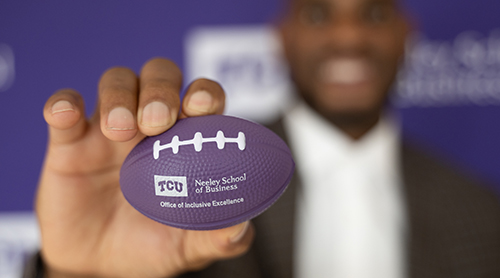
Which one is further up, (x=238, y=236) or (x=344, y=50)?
(x=344, y=50)

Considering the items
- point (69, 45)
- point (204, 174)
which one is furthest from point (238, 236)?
point (69, 45)

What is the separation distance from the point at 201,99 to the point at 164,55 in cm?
113

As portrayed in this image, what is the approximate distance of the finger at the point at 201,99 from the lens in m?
0.56

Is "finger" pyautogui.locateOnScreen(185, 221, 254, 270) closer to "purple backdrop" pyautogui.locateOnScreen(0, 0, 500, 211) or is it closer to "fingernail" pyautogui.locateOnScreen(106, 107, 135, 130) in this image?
"fingernail" pyautogui.locateOnScreen(106, 107, 135, 130)

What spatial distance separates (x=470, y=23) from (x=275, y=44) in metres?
0.86

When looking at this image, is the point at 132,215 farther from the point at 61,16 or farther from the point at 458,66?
the point at 458,66

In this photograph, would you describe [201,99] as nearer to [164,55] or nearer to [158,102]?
[158,102]

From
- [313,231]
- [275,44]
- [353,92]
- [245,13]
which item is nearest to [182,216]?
[313,231]

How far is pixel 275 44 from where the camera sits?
1.55 metres

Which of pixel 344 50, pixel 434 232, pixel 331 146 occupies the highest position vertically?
pixel 344 50

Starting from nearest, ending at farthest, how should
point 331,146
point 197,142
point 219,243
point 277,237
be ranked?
point 197,142
point 219,243
point 277,237
point 331,146

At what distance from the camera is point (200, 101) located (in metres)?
0.56

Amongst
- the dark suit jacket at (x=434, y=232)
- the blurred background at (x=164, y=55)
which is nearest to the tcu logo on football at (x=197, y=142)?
the dark suit jacket at (x=434, y=232)

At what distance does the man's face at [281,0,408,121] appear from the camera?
4.16 feet
